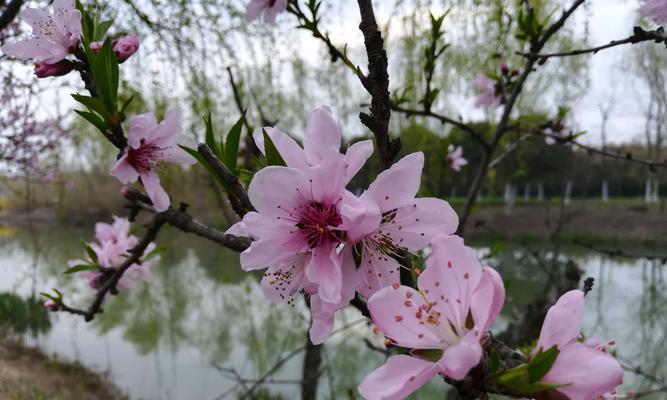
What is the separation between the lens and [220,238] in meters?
0.65

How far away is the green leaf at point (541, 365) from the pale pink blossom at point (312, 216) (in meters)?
0.16

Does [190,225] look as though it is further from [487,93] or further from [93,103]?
[487,93]

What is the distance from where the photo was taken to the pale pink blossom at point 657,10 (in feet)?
2.52

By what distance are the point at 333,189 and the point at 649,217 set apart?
1209 centimetres

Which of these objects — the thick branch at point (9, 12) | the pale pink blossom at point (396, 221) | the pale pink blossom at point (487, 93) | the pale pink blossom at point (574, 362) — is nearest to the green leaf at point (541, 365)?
the pale pink blossom at point (574, 362)

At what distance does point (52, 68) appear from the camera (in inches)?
25.5

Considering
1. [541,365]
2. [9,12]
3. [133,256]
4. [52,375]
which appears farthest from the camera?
[52,375]

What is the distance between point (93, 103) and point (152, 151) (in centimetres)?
18

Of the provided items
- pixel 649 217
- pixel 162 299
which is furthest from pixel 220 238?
pixel 649 217

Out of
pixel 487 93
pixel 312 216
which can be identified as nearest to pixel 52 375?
pixel 487 93

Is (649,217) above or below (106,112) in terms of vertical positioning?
below

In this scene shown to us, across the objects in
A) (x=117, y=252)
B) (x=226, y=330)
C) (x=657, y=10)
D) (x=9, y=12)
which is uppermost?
(x=9, y=12)

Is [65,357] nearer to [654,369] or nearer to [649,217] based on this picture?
[654,369]

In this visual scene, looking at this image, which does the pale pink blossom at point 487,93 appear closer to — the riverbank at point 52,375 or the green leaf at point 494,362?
the green leaf at point 494,362
